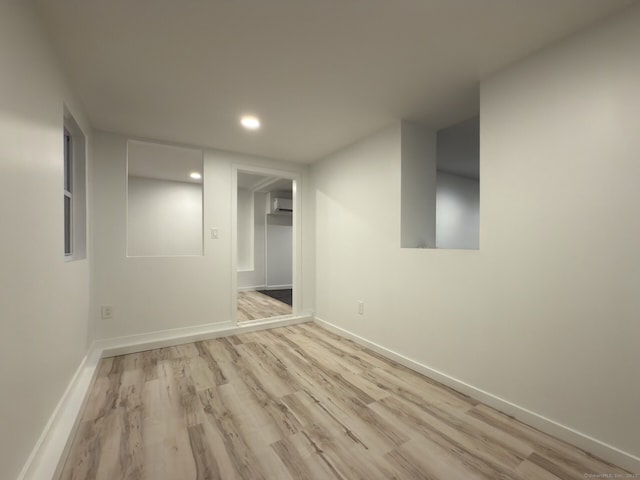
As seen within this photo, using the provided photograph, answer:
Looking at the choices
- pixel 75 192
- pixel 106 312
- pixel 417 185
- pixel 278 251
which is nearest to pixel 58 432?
pixel 106 312

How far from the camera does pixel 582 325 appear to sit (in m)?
1.41

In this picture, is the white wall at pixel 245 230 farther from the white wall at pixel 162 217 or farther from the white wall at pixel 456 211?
the white wall at pixel 456 211

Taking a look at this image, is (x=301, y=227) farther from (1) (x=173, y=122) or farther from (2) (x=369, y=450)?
(2) (x=369, y=450)

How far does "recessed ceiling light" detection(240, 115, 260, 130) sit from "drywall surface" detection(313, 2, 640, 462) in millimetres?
1805

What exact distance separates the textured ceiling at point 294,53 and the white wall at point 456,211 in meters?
2.49

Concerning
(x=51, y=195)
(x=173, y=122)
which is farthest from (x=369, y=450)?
(x=173, y=122)

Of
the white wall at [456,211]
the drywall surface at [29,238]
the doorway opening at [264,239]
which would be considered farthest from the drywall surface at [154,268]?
the white wall at [456,211]

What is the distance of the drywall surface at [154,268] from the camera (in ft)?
8.65

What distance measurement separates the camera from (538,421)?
1.56 meters

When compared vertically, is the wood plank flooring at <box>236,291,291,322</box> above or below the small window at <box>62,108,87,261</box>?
below

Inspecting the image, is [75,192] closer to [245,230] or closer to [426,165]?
[426,165]

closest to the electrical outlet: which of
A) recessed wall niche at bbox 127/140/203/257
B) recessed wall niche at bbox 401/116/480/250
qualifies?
recessed wall niche at bbox 127/140/203/257

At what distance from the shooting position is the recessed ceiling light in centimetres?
238

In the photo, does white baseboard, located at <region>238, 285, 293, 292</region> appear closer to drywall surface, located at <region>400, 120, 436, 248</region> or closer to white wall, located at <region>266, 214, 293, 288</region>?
white wall, located at <region>266, 214, 293, 288</region>
